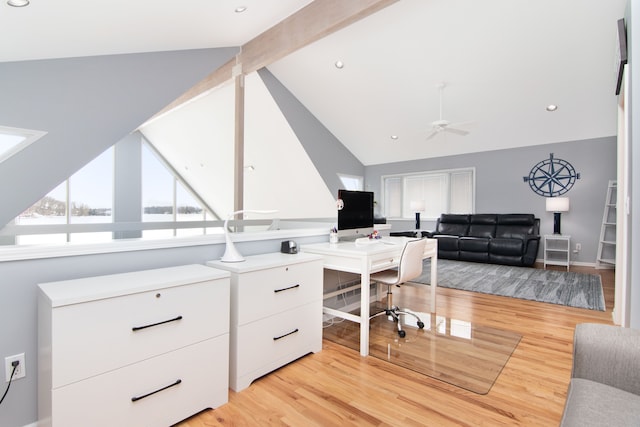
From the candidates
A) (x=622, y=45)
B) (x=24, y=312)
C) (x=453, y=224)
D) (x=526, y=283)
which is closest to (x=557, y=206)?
(x=453, y=224)

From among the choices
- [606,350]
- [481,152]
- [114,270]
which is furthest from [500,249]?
[114,270]

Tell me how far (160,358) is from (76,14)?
109 inches

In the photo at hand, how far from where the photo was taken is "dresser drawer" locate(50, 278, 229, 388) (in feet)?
4.02

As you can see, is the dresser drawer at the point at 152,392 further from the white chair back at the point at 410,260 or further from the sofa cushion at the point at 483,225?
the sofa cushion at the point at 483,225

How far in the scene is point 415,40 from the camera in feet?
14.7

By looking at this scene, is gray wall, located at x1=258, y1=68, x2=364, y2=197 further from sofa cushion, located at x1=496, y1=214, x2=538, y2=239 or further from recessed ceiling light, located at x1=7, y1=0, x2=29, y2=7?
recessed ceiling light, located at x1=7, y1=0, x2=29, y2=7

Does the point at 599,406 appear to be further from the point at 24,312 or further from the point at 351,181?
the point at 351,181

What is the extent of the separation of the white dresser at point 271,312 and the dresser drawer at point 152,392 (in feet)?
0.48

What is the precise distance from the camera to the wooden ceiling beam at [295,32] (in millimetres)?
3383

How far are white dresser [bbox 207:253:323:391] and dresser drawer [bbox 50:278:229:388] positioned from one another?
148 millimetres

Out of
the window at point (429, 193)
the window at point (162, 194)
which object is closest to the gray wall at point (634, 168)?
the window at point (162, 194)

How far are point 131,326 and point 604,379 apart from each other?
1.90 m

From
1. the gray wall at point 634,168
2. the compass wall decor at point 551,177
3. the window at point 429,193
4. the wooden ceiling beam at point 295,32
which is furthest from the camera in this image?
the window at point 429,193

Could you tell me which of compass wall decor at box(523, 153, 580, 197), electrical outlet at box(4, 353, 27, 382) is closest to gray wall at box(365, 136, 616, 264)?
compass wall decor at box(523, 153, 580, 197)
